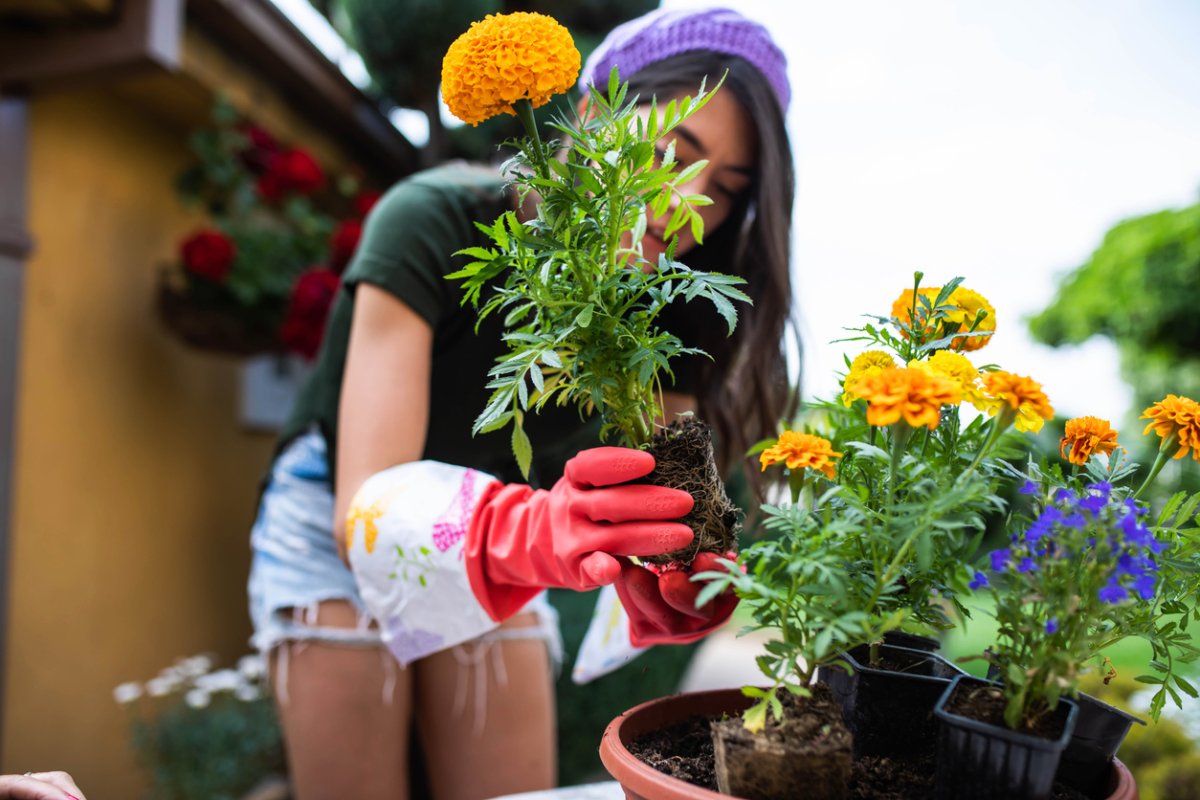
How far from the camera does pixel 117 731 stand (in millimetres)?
2588

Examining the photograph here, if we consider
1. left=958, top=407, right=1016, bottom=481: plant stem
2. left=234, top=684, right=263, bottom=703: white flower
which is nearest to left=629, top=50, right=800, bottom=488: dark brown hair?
left=958, top=407, right=1016, bottom=481: plant stem

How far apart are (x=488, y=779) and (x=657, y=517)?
3.35 ft

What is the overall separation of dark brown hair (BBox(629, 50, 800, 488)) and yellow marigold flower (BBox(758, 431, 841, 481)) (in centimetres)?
58

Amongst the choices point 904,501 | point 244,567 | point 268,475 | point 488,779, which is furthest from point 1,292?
point 904,501

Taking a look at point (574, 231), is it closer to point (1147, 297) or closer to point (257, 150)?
point (257, 150)

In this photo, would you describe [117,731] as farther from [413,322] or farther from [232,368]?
[413,322]

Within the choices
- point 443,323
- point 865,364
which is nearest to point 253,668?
point 443,323

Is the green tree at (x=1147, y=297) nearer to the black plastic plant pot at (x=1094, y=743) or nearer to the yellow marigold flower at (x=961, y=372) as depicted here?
the black plastic plant pot at (x=1094, y=743)

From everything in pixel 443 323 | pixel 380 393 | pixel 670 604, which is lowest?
pixel 670 604

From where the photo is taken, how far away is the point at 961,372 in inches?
25.5

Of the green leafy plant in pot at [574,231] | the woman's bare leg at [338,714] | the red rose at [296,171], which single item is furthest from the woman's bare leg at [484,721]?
the red rose at [296,171]

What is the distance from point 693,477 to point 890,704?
0.29 metres

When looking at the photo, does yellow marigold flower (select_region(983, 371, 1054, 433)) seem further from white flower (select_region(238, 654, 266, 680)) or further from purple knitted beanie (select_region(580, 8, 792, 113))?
white flower (select_region(238, 654, 266, 680))

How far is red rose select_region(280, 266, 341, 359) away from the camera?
2531 millimetres
